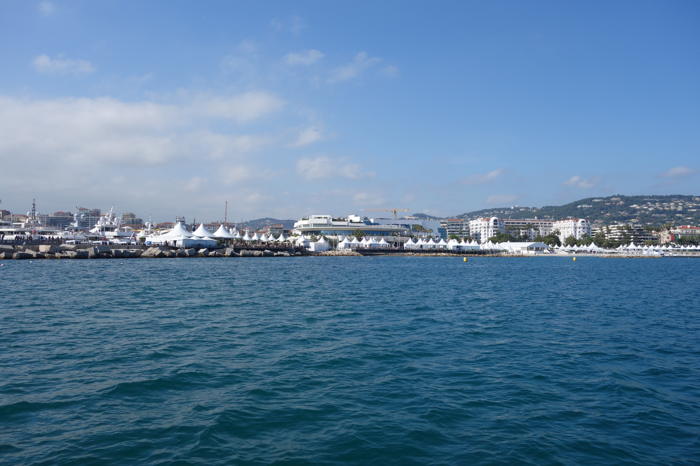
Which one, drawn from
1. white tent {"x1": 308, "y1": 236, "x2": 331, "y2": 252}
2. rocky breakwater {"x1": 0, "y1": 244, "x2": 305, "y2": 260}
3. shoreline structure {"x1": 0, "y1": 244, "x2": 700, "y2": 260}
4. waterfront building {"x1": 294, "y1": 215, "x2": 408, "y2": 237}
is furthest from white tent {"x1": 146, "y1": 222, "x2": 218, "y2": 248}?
waterfront building {"x1": 294, "y1": 215, "x2": 408, "y2": 237}

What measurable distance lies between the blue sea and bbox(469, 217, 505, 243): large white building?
15413cm

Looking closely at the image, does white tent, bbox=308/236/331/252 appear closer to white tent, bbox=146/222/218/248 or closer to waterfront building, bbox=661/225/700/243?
white tent, bbox=146/222/218/248

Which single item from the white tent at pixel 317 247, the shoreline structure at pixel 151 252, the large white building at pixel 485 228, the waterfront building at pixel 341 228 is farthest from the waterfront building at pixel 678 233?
the white tent at pixel 317 247

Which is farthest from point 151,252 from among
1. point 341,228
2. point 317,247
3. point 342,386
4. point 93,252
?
point 341,228

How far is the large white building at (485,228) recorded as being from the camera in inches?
6575

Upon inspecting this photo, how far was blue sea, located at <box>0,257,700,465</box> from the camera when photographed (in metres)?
5.55

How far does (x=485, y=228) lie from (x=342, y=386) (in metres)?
170

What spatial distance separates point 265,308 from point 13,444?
1123 cm

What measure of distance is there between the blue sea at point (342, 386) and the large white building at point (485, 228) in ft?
506

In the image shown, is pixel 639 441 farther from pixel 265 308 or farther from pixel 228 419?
pixel 265 308

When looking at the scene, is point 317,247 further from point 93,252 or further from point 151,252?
point 93,252

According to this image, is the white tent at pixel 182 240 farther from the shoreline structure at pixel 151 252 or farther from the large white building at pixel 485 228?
the large white building at pixel 485 228

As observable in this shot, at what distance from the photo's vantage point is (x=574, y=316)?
1611 cm

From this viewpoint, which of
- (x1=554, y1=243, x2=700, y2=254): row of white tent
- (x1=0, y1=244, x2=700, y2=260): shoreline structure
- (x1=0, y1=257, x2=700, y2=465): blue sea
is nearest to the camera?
(x1=0, y1=257, x2=700, y2=465): blue sea
